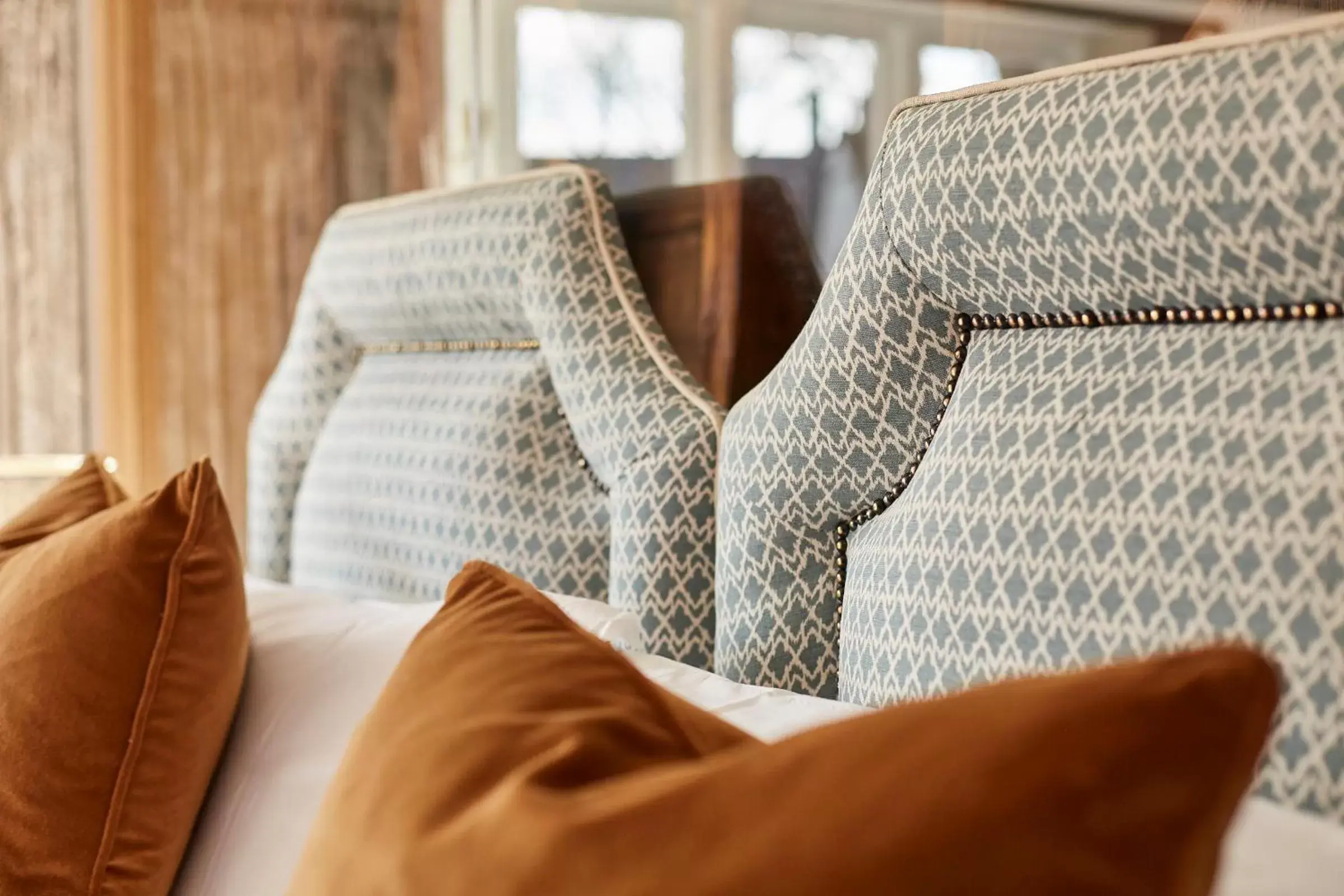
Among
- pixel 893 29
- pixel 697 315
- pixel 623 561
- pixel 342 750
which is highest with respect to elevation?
pixel 893 29

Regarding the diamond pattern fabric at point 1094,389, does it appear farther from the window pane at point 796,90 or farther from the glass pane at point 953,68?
the window pane at point 796,90

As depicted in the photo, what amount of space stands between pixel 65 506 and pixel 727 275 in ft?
2.41

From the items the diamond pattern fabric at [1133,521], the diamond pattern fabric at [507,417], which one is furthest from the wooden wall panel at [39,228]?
the diamond pattern fabric at [1133,521]

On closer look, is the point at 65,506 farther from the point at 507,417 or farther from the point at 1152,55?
the point at 1152,55

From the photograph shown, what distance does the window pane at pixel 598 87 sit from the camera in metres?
1.47

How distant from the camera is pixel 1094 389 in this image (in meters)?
0.76

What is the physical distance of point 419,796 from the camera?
59 cm

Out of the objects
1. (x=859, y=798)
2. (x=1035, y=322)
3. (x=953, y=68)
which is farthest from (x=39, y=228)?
(x=859, y=798)

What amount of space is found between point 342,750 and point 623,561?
0.32 meters

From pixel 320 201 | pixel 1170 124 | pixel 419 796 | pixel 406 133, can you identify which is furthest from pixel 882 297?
pixel 320 201

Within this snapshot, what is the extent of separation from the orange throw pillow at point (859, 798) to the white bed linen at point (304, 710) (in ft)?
0.87

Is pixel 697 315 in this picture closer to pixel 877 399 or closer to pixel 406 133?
pixel 877 399

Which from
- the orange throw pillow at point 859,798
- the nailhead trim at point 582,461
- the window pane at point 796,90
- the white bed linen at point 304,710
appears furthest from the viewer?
the nailhead trim at point 582,461

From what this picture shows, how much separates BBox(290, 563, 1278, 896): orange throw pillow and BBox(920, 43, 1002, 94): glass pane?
2.15 ft
